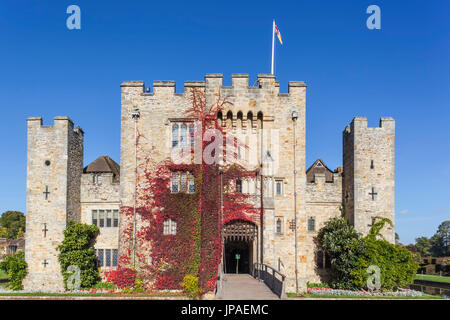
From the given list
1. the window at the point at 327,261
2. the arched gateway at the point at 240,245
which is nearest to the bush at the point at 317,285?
the window at the point at 327,261

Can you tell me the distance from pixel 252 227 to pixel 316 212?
639cm

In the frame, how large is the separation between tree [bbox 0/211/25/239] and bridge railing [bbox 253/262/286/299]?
93.6m

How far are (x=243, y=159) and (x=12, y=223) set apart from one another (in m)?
98.6

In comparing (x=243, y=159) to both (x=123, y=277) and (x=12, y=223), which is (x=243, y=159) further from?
(x=12, y=223)

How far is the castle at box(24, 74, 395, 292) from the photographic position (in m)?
27.8

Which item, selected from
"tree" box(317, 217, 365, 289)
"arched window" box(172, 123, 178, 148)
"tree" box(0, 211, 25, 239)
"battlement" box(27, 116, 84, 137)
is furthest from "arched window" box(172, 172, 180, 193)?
"tree" box(0, 211, 25, 239)

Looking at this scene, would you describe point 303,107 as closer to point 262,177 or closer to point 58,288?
point 262,177

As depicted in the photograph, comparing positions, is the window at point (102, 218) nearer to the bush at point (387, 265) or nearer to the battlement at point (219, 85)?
the battlement at point (219, 85)

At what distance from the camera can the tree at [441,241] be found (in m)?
84.1

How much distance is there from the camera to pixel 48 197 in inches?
1114

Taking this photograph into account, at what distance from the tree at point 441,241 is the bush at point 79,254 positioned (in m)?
76.7

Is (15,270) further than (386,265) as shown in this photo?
Yes

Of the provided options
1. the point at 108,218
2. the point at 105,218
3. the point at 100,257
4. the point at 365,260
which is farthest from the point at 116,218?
the point at 365,260

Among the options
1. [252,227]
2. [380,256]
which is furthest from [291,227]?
[380,256]
